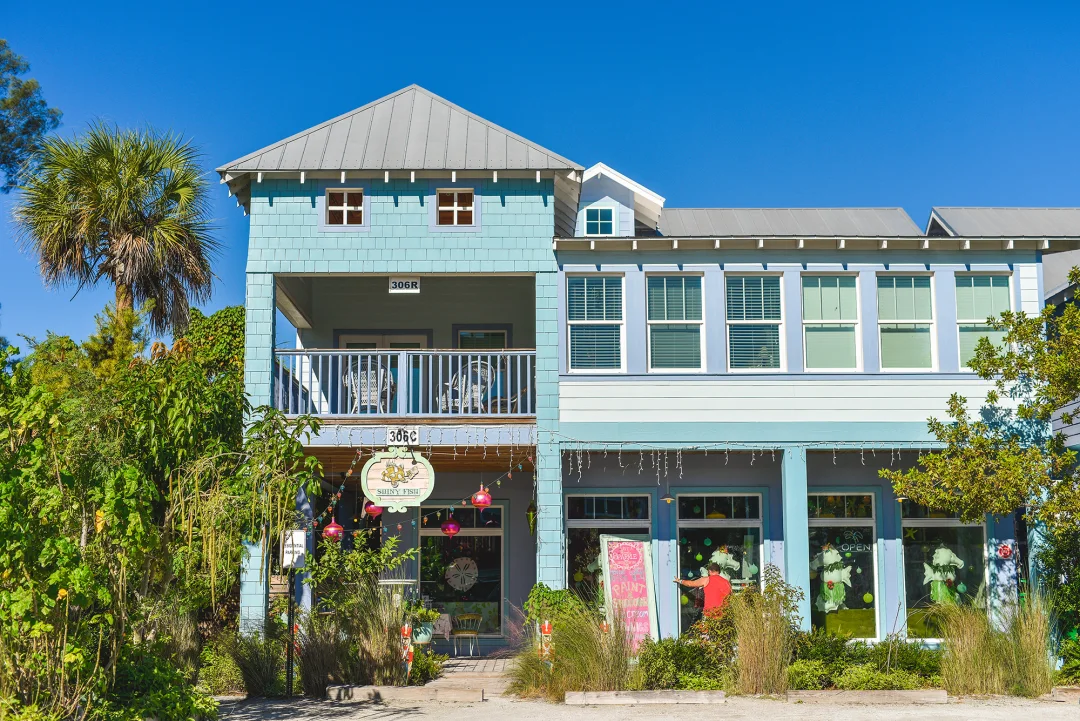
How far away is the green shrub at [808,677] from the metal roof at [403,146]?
7.39 metres

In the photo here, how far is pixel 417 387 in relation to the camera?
1827cm

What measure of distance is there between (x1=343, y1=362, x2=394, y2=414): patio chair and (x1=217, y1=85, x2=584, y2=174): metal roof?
298cm

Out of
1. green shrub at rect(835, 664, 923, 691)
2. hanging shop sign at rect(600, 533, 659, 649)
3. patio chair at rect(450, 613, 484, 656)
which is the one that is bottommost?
green shrub at rect(835, 664, 923, 691)

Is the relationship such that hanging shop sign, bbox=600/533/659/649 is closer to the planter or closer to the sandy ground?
the planter

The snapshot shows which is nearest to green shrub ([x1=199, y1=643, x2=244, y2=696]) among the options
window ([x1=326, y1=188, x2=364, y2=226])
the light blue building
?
the light blue building

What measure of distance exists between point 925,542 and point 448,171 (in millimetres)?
9146

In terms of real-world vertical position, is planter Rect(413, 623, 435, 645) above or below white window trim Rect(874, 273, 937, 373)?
below

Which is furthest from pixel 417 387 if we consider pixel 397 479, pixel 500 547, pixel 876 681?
pixel 876 681

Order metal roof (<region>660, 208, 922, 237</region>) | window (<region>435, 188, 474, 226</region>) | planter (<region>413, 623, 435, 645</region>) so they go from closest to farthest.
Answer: planter (<region>413, 623, 435, 645</region>)
window (<region>435, 188, 474, 226</region>)
metal roof (<region>660, 208, 922, 237</region>)

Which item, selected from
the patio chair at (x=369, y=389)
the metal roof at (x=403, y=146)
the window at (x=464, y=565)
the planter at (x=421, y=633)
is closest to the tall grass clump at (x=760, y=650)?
the planter at (x=421, y=633)

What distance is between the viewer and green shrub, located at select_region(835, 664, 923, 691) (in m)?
13.8

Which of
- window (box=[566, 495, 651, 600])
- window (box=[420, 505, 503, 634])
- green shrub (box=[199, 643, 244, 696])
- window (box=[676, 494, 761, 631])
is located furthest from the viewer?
window (box=[420, 505, 503, 634])

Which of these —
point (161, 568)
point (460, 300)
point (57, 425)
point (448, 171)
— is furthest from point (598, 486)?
point (57, 425)

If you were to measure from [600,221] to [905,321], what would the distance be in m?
5.02
